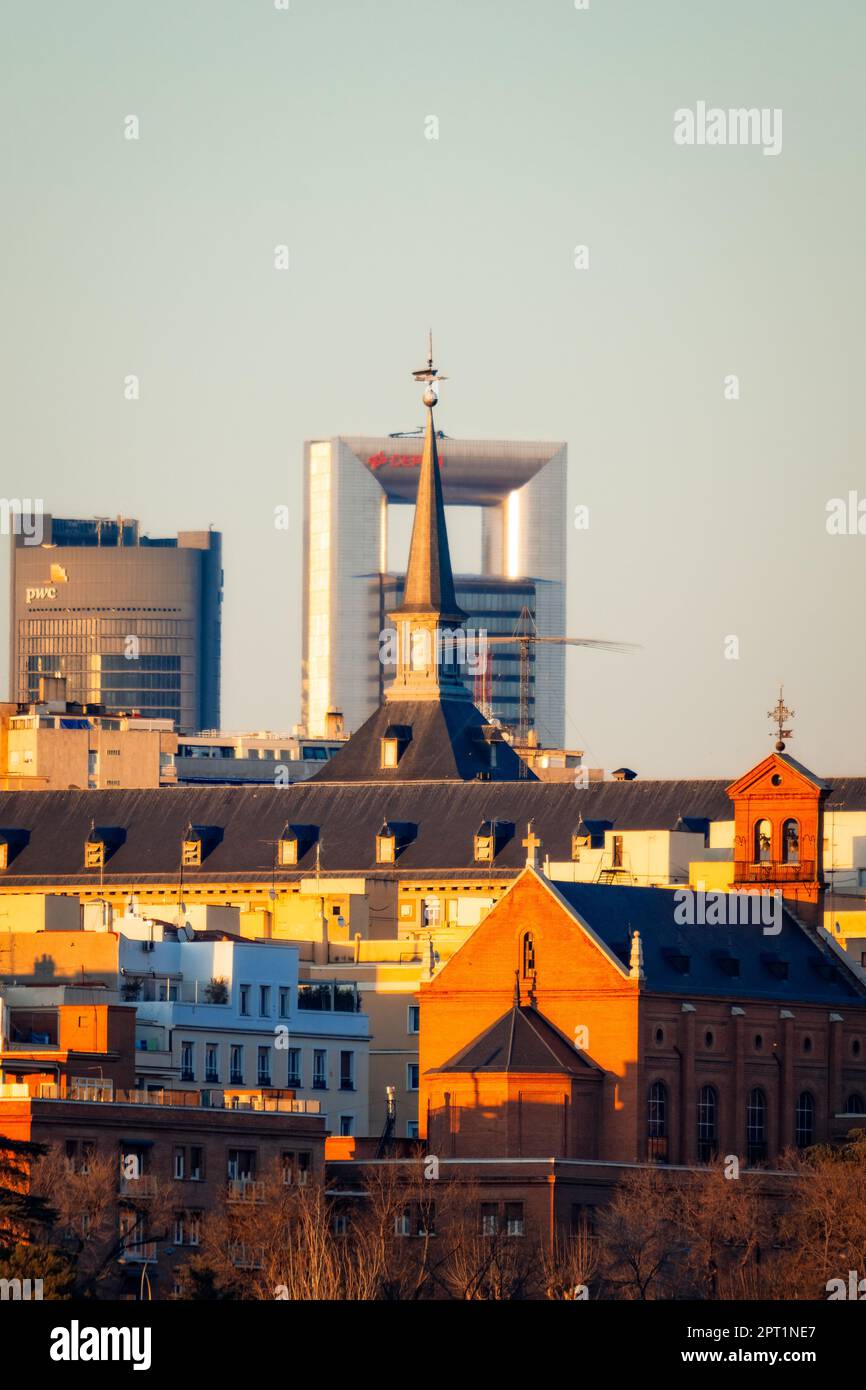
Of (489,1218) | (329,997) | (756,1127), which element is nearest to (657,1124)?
(756,1127)

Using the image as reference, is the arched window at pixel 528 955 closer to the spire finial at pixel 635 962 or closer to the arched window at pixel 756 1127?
the spire finial at pixel 635 962

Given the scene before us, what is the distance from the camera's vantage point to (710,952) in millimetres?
→ 166375

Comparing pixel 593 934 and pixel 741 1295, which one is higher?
pixel 593 934

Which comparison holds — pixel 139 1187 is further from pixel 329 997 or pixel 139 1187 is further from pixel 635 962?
pixel 329 997

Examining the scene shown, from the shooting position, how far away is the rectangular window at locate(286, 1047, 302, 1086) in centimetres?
16412

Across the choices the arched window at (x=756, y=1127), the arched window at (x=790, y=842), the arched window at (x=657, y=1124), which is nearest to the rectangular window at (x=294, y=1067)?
the arched window at (x=657, y=1124)

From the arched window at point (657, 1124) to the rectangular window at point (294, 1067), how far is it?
12446 mm

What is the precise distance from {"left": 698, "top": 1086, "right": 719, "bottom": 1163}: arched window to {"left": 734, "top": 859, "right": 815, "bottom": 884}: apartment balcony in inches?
453

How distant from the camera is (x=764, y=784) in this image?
6885 inches

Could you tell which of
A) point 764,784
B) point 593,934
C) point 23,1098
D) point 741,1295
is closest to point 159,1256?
point 23,1098

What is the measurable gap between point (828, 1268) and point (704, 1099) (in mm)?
25622

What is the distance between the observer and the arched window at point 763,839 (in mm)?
175375
